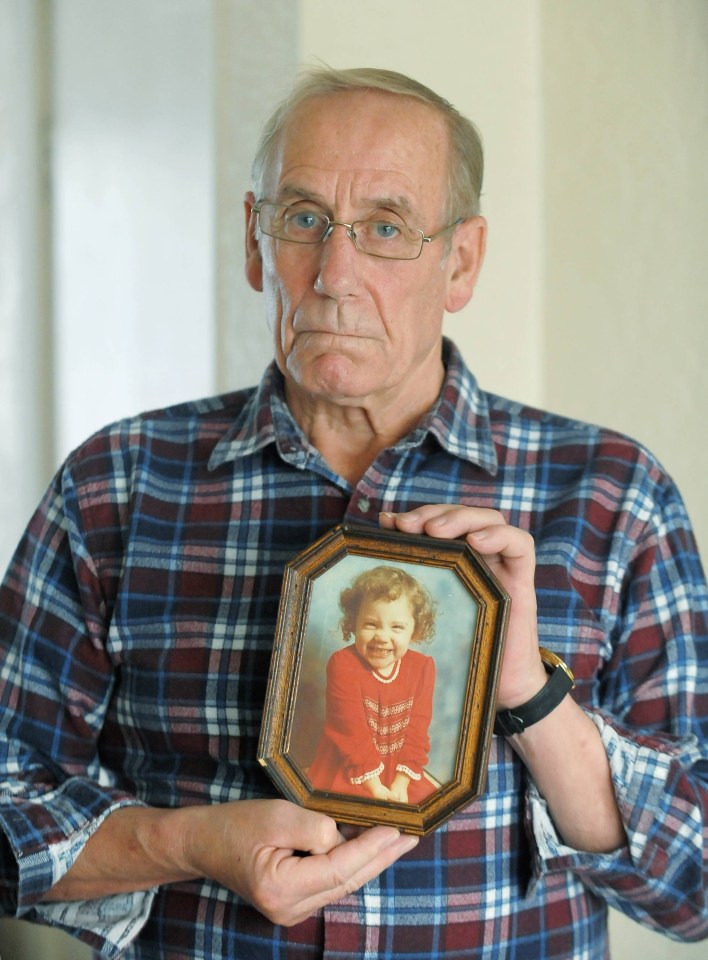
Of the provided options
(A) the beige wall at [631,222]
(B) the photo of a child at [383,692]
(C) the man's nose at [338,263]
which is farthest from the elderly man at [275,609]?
(A) the beige wall at [631,222]

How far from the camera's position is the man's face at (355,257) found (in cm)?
132

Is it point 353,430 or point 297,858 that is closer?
point 297,858

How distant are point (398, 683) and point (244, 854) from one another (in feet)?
0.82

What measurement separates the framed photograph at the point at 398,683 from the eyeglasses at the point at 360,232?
0.39 meters

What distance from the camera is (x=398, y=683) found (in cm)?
112

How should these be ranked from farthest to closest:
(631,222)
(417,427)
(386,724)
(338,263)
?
(631,222)
(417,427)
(338,263)
(386,724)

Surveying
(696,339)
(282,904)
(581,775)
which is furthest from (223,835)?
(696,339)

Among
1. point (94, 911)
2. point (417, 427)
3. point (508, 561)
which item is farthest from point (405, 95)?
point (94, 911)

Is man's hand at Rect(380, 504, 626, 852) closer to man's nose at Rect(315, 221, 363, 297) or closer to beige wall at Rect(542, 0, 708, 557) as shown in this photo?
man's nose at Rect(315, 221, 363, 297)

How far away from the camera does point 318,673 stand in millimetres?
1136

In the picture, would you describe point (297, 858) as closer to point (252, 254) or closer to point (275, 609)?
point (275, 609)

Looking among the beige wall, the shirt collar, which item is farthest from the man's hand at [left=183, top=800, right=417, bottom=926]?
the beige wall

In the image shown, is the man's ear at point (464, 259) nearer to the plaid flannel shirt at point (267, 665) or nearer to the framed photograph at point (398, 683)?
the plaid flannel shirt at point (267, 665)

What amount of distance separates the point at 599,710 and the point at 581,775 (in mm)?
92
